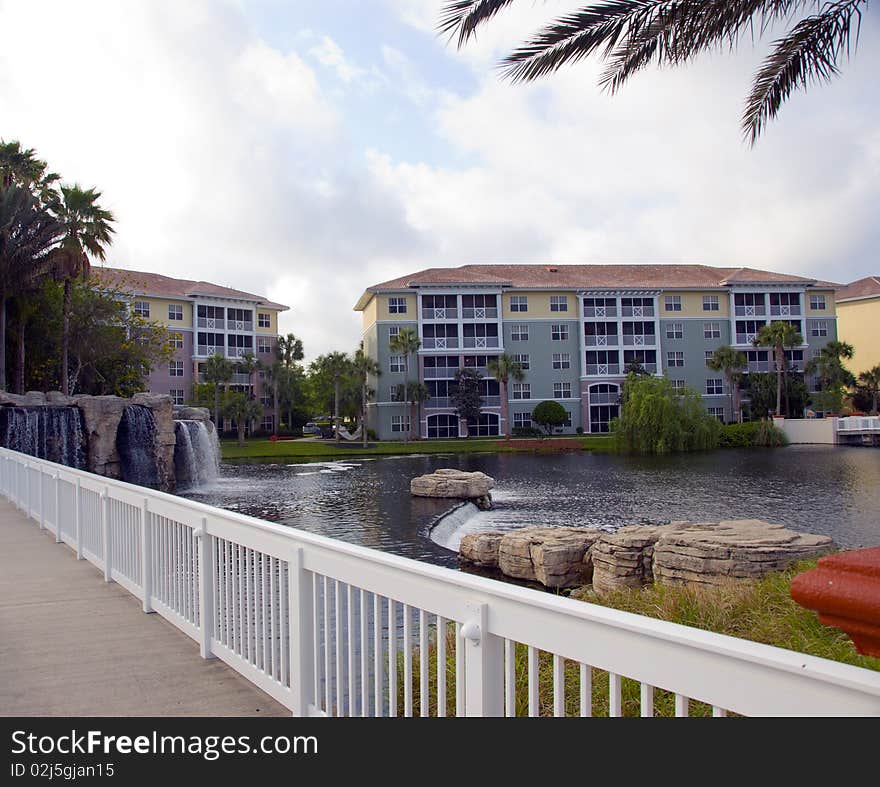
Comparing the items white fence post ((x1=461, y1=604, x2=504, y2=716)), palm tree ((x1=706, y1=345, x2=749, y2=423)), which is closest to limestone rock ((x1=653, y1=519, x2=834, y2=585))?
white fence post ((x1=461, y1=604, x2=504, y2=716))

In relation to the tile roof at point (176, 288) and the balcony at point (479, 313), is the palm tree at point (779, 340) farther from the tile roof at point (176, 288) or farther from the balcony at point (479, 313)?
the tile roof at point (176, 288)

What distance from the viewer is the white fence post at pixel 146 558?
671 cm

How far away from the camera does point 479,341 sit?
6888 centimetres

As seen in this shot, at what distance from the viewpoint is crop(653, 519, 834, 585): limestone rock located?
10.9 meters

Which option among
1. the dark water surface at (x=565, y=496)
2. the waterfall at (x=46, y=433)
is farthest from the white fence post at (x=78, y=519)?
the waterfall at (x=46, y=433)

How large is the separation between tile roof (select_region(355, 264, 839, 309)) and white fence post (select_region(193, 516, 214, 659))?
6210 cm

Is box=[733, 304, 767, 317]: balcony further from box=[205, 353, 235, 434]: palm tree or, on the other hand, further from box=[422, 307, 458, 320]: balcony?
box=[205, 353, 235, 434]: palm tree

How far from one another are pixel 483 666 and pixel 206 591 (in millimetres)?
3193

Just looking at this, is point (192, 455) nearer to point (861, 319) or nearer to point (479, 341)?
point (479, 341)

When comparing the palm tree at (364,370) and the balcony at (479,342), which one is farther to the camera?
the balcony at (479,342)

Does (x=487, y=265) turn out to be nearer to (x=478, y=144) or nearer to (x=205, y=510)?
(x=478, y=144)

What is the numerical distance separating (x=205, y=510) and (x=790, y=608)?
5261mm

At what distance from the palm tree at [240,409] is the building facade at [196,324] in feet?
24.3

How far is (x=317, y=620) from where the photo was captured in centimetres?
422
